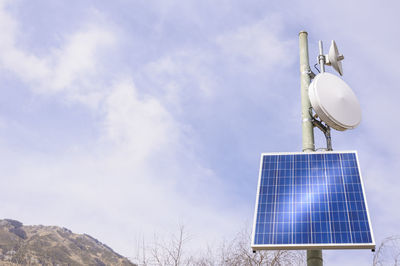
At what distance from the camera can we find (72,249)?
10138 centimetres

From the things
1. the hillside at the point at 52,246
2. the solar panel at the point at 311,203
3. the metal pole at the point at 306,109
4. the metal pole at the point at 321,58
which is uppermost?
the hillside at the point at 52,246

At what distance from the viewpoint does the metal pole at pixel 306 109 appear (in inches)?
509

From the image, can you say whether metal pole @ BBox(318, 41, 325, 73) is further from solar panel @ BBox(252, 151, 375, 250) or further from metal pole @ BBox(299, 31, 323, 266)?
solar panel @ BBox(252, 151, 375, 250)

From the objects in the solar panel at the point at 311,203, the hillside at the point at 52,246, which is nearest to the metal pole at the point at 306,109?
the solar panel at the point at 311,203

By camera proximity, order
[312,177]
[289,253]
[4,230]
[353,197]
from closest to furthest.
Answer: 1. [353,197]
2. [312,177]
3. [289,253]
4. [4,230]

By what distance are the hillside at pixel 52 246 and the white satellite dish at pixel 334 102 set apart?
216 feet

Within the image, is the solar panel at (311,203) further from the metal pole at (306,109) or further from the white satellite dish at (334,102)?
the white satellite dish at (334,102)

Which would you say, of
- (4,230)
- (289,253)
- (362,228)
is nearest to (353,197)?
(362,228)

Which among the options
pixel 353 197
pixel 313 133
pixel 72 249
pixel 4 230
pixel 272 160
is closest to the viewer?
pixel 353 197

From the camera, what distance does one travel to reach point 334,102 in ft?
49.6

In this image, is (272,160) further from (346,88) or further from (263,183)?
(346,88)

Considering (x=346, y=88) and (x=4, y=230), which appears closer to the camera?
(x=346, y=88)

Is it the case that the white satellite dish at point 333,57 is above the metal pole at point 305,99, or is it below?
above

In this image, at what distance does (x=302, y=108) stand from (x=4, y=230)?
314 feet
